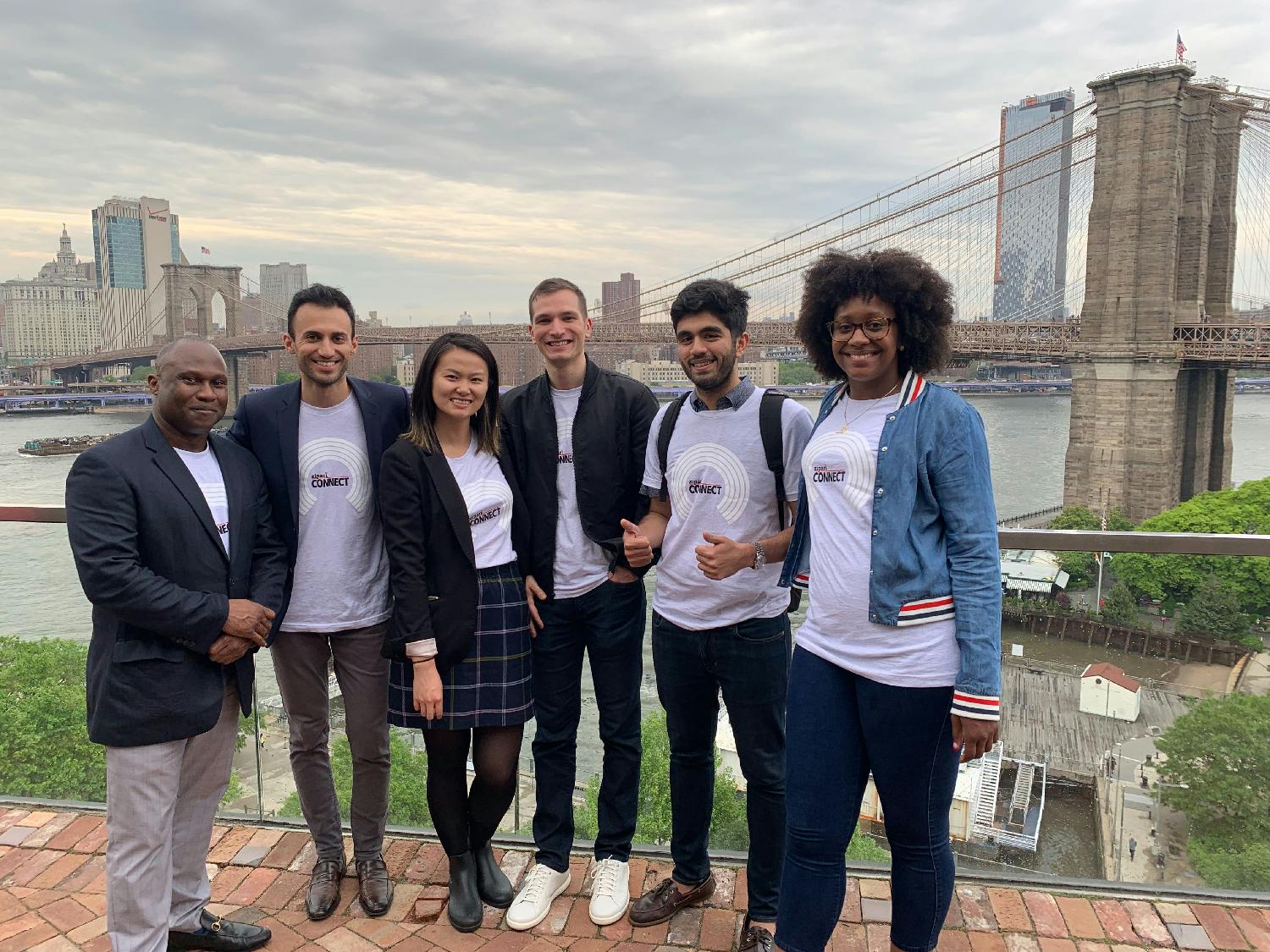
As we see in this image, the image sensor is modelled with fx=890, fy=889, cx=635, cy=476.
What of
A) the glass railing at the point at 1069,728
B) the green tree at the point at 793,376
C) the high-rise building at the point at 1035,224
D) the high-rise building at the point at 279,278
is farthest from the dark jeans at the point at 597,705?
the high-rise building at the point at 279,278

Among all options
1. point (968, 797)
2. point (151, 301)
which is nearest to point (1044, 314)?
point (151, 301)

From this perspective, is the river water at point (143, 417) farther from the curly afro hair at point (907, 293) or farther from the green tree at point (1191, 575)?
the curly afro hair at point (907, 293)

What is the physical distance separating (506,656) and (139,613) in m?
0.76

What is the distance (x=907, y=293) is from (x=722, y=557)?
63 centimetres

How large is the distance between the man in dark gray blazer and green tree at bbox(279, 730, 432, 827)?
59 centimetres

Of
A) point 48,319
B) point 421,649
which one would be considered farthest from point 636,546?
point 48,319

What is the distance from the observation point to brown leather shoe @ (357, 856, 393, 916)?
214cm

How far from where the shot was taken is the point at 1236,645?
2041 millimetres

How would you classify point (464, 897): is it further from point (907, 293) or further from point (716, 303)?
point (907, 293)

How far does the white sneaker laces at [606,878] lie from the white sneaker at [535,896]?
0.09 meters

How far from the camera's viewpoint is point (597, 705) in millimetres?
2250

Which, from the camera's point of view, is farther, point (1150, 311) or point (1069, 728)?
point (1150, 311)

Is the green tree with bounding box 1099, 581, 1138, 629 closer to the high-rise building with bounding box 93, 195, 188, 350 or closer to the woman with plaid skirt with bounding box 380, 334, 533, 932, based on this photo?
the woman with plaid skirt with bounding box 380, 334, 533, 932

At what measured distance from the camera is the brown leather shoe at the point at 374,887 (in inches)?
84.3
